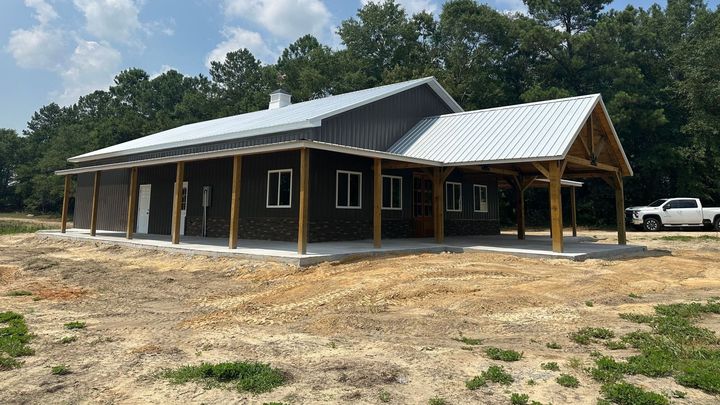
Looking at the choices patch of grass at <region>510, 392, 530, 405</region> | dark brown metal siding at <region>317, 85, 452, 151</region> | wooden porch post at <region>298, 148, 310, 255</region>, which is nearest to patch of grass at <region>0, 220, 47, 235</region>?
dark brown metal siding at <region>317, 85, 452, 151</region>

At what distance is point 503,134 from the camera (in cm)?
1363

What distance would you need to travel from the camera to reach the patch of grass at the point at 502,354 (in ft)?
13.4

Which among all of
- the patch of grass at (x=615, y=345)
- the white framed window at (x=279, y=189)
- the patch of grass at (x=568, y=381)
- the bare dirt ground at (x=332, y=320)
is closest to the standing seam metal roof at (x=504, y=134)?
the bare dirt ground at (x=332, y=320)

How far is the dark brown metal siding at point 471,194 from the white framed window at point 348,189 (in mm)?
4550

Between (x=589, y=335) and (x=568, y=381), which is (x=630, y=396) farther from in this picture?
(x=589, y=335)

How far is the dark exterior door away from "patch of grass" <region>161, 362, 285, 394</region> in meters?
12.5

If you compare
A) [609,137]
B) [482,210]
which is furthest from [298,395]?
[482,210]

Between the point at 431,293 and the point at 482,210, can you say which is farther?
the point at 482,210

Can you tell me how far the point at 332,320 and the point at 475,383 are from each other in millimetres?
2351

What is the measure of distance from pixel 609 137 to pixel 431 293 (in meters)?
10.2

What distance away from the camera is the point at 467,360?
405 cm

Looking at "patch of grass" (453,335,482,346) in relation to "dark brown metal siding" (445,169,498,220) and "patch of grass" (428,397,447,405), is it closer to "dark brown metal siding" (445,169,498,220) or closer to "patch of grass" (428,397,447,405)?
"patch of grass" (428,397,447,405)

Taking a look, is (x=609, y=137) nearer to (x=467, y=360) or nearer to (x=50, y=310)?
(x=467, y=360)

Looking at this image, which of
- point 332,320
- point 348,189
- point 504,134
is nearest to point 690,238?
point 504,134
